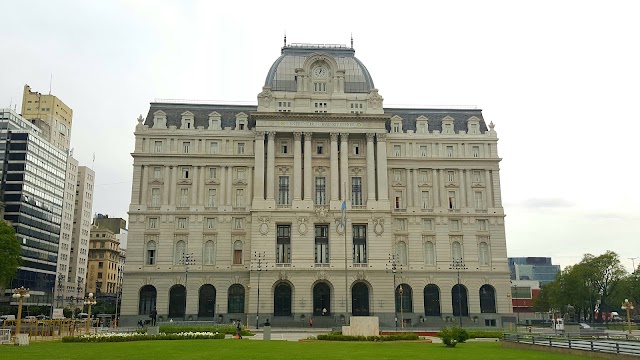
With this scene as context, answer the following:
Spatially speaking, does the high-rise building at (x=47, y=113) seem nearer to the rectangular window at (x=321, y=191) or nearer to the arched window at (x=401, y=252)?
the rectangular window at (x=321, y=191)

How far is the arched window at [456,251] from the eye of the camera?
91.4m

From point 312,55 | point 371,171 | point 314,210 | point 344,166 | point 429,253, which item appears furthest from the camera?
point 312,55

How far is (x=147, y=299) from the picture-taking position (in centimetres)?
8781

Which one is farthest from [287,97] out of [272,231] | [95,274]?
[95,274]

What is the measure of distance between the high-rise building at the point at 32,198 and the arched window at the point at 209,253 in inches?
2363

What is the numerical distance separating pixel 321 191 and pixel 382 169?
10.4 m

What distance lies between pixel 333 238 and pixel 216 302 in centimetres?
2041

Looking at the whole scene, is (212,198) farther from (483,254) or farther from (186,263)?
(483,254)

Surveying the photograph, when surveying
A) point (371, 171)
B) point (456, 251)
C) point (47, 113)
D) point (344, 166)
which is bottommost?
point (456, 251)

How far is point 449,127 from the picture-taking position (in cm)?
9788

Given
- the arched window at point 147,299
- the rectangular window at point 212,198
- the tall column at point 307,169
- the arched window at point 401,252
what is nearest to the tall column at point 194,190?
the rectangular window at point 212,198

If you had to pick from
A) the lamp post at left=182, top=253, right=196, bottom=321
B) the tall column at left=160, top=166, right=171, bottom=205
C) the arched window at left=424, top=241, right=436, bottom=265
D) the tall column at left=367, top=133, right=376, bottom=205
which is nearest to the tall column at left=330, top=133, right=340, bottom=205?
the tall column at left=367, top=133, right=376, bottom=205

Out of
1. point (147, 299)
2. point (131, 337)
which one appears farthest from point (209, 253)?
point (131, 337)

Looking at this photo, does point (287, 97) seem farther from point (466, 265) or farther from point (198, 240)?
point (466, 265)
